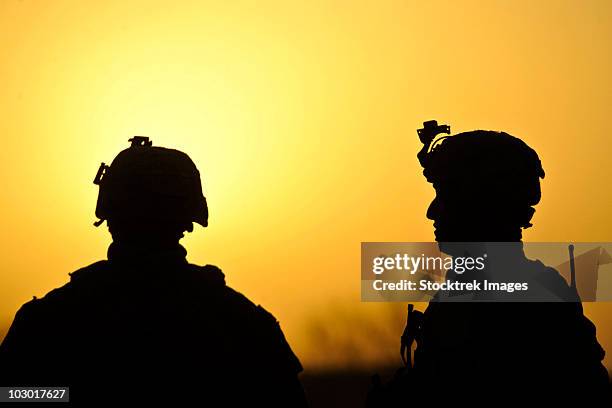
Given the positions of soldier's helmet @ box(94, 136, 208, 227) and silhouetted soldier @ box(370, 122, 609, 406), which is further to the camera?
soldier's helmet @ box(94, 136, 208, 227)

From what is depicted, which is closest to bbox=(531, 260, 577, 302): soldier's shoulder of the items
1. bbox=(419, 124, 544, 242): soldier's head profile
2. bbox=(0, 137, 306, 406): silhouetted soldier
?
bbox=(419, 124, 544, 242): soldier's head profile

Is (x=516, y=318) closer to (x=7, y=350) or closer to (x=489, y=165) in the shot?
(x=489, y=165)

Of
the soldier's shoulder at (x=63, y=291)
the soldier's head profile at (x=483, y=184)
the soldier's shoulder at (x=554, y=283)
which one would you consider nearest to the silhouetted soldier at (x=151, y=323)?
the soldier's shoulder at (x=63, y=291)

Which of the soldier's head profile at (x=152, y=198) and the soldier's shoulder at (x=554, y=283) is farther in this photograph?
the soldier's head profile at (x=152, y=198)

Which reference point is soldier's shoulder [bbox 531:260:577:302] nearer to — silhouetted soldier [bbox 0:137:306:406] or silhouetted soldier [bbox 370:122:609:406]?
silhouetted soldier [bbox 370:122:609:406]

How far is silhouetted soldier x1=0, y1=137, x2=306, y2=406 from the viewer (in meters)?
11.2

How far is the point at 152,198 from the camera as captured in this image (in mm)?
11656

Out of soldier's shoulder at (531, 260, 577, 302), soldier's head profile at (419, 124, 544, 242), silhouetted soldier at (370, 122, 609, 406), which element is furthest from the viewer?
soldier's head profile at (419, 124, 544, 242)

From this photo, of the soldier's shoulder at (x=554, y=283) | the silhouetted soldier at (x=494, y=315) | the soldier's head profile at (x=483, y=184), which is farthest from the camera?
the soldier's head profile at (x=483, y=184)

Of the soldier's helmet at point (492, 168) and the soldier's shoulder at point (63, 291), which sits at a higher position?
the soldier's helmet at point (492, 168)

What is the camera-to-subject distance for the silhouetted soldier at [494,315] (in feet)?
36.9

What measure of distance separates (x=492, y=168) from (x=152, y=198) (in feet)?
10.7

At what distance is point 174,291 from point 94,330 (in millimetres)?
849

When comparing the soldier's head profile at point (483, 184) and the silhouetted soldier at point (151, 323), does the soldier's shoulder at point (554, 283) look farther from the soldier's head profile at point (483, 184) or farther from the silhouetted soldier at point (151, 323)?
the silhouetted soldier at point (151, 323)
